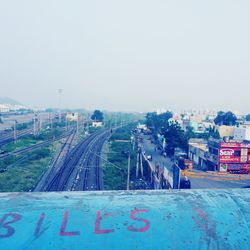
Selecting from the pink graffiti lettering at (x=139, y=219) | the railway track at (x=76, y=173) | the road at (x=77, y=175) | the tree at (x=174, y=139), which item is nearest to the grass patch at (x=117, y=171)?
the road at (x=77, y=175)

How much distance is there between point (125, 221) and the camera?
107 inches

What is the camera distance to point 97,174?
1616 cm

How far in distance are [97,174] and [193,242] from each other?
13.9 metres

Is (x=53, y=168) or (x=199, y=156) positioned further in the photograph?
(x=199, y=156)

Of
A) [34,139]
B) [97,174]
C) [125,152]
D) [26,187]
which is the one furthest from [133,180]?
[34,139]

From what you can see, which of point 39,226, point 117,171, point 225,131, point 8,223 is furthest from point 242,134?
point 8,223

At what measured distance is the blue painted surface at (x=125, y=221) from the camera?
2.47 meters

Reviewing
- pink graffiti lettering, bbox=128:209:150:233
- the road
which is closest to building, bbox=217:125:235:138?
the road

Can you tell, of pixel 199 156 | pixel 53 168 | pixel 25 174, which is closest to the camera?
pixel 25 174

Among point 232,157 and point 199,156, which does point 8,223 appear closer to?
point 232,157

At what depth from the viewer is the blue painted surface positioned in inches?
97.4

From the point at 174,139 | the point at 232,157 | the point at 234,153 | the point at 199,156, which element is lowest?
the point at 199,156

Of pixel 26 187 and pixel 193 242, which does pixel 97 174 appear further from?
pixel 193 242

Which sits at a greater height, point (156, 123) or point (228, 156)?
point (156, 123)
